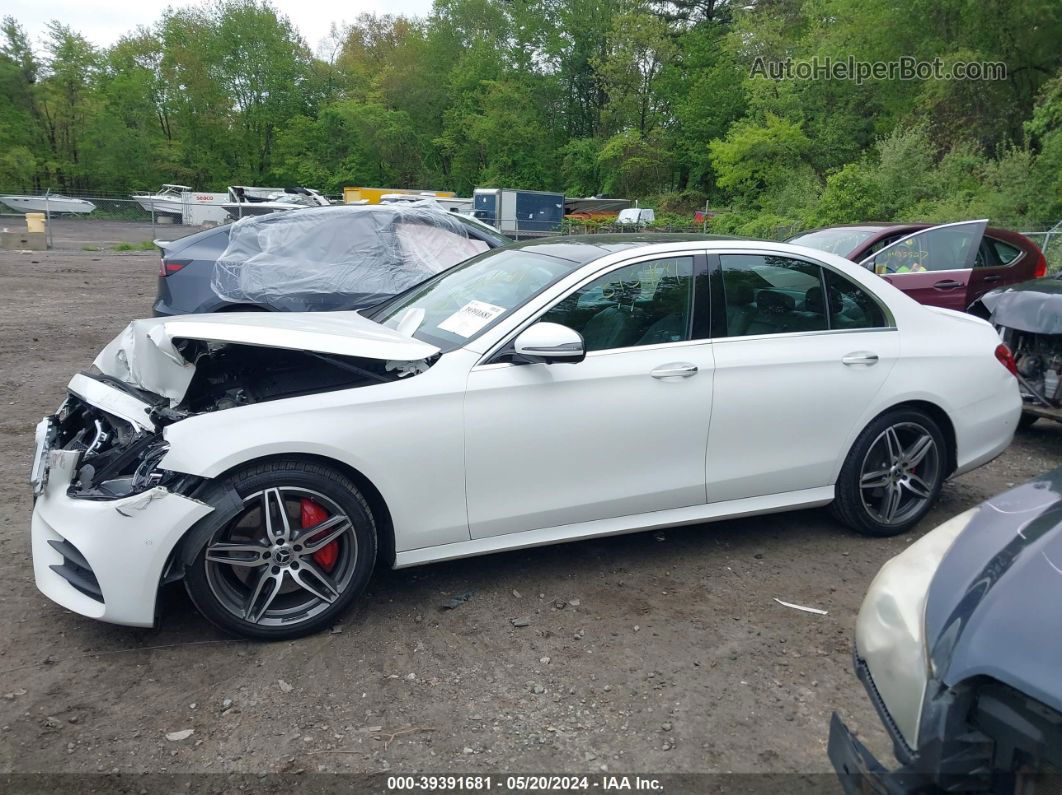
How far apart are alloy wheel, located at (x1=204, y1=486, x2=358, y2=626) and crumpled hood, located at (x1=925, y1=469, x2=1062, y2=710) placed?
2.19 meters

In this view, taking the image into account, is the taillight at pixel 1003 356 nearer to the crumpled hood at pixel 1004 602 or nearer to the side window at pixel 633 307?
the side window at pixel 633 307

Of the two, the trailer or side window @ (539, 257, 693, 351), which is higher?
A: the trailer

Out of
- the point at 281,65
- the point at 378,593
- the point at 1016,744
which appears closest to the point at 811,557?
the point at 378,593

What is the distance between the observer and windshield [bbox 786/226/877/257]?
8968 millimetres

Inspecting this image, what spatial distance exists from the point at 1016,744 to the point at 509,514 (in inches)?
87.6

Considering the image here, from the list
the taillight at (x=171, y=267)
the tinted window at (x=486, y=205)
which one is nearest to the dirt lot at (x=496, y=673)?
the taillight at (x=171, y=267)

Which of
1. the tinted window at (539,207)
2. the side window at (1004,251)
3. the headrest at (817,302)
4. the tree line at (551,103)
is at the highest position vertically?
the tree line at (551,103)

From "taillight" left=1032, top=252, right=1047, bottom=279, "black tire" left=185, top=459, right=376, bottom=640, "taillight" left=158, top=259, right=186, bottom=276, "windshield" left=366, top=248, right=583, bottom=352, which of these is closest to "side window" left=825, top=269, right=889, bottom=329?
"windshield" left=366, top=248, right=583, bottom=352

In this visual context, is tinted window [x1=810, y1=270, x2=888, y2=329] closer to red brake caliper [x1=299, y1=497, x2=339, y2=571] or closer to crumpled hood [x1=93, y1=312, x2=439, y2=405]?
crumpled hood [x1=93, y1=312, x2=439, y2=405]

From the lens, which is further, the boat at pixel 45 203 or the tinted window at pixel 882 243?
the boat at pixel 45 203

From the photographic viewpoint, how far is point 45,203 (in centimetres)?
4041

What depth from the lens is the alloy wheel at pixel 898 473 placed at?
170 inches

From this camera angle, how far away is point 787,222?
26.3 metres

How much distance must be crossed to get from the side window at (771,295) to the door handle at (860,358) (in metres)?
0.21
